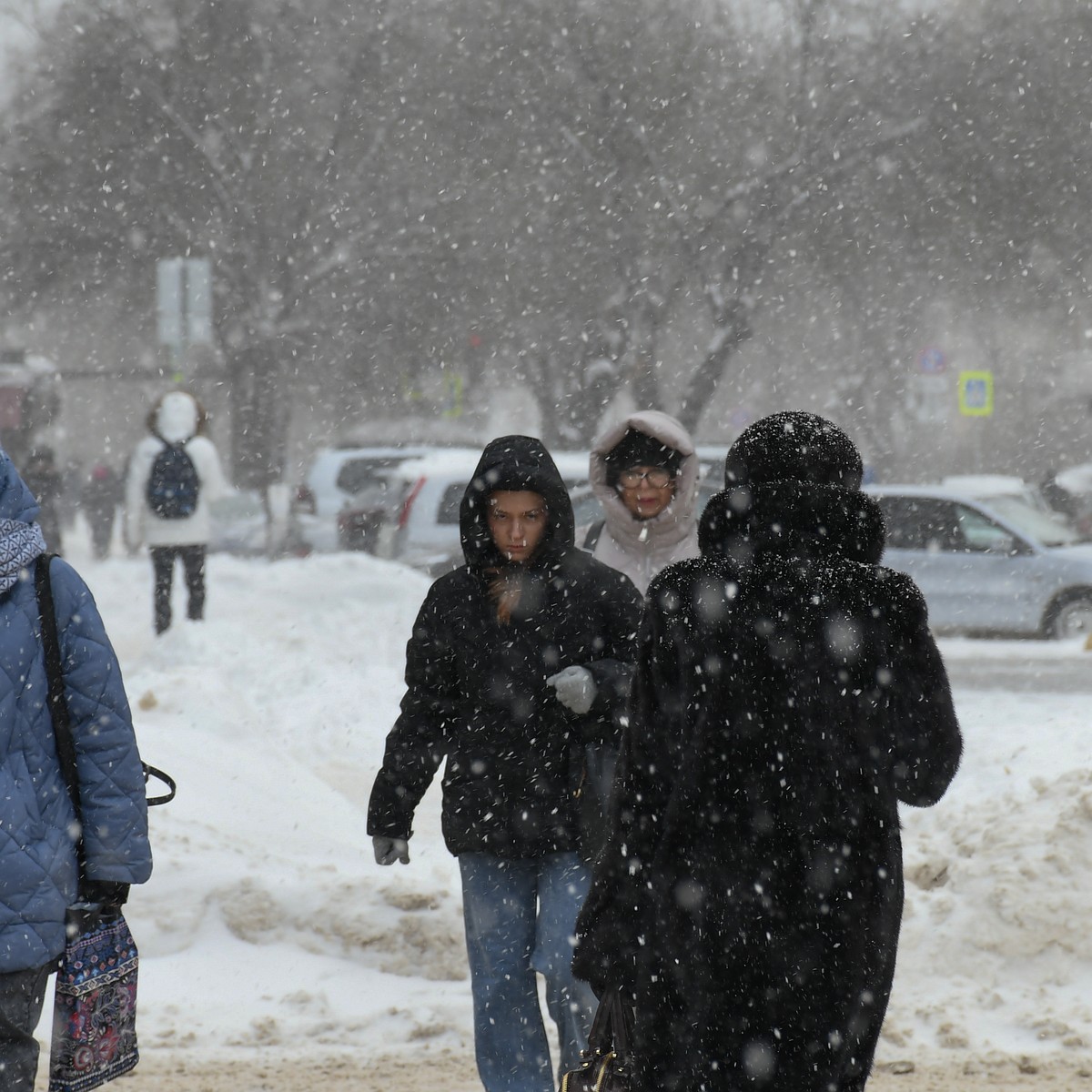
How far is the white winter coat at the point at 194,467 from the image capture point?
12.1m

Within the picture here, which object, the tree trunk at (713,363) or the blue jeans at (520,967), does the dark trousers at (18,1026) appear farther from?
the tree trunk at (713,363)

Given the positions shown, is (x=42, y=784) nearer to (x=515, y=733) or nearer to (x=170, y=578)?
(x=515, y=733)

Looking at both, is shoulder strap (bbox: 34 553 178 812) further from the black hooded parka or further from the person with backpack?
the person with backpack

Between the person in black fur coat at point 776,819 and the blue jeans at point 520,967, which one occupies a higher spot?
the person in black fur coat at point 776,819

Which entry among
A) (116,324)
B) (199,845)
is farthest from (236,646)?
(116,324)

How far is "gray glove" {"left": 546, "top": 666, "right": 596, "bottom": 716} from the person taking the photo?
361 centimetres

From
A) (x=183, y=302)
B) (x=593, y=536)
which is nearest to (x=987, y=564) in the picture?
(x=183, y=302)

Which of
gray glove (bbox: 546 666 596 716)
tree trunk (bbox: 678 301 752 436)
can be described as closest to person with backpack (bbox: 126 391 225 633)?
gray glove (bbox: 546 666 596 716)

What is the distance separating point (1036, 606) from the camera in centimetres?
1534

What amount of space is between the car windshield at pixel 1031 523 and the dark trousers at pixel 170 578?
7.67 meters

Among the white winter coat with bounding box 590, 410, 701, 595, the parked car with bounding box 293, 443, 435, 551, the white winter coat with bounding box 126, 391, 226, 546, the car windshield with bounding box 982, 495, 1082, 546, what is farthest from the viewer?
the parked car with bounding box 293, 443, 435, 551

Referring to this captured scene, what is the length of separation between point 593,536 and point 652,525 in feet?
1.47

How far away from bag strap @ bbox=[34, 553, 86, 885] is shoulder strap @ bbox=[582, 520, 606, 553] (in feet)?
7.98

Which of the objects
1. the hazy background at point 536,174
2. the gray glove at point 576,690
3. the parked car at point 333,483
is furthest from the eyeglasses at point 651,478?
the hazy background at point 536,174
